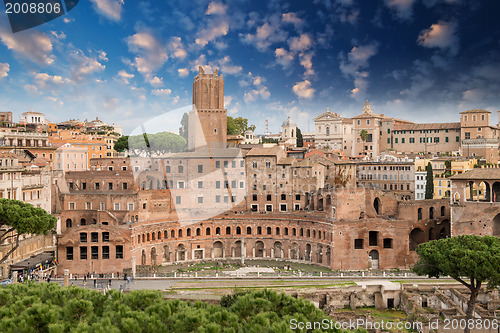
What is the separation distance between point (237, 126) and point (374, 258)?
58488 mm

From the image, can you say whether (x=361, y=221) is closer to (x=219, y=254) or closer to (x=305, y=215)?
(x=305, y=215)

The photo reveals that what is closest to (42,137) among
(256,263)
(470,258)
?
(256,263)

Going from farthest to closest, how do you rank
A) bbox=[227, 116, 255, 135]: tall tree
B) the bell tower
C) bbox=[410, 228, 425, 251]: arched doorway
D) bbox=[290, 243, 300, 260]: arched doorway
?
bbox=[227, 116, 255, 135]: tall tree, the bell tower, bbox=[290, 243, 300, 260]: arched doorway, bbox=[410, 228, 425, 251]: arched doorway

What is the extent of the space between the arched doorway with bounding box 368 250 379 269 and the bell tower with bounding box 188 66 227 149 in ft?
90.1

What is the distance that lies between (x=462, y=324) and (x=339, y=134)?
2618 inches

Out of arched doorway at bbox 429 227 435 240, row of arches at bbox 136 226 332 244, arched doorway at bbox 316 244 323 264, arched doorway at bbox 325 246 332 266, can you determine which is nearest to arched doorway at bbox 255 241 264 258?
row of arches at bbox 136 226 332 244

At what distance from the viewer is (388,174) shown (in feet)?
281

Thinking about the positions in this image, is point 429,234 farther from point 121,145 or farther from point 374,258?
point 121,145

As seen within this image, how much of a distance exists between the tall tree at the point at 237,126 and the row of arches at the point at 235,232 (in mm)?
40217

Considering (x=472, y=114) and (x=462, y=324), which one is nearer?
(x=462, y=324)

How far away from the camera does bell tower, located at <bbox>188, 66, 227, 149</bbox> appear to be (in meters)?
78.2

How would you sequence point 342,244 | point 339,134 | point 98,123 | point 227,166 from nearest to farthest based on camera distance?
point 342,244 < point 227,166 < point 339,134 < point 98,123

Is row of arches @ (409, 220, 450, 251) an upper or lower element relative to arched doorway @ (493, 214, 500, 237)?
lower

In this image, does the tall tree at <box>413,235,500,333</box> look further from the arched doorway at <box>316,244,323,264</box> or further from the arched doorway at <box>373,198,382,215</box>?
the arched doorway at <box>373,198,382,215</box>
